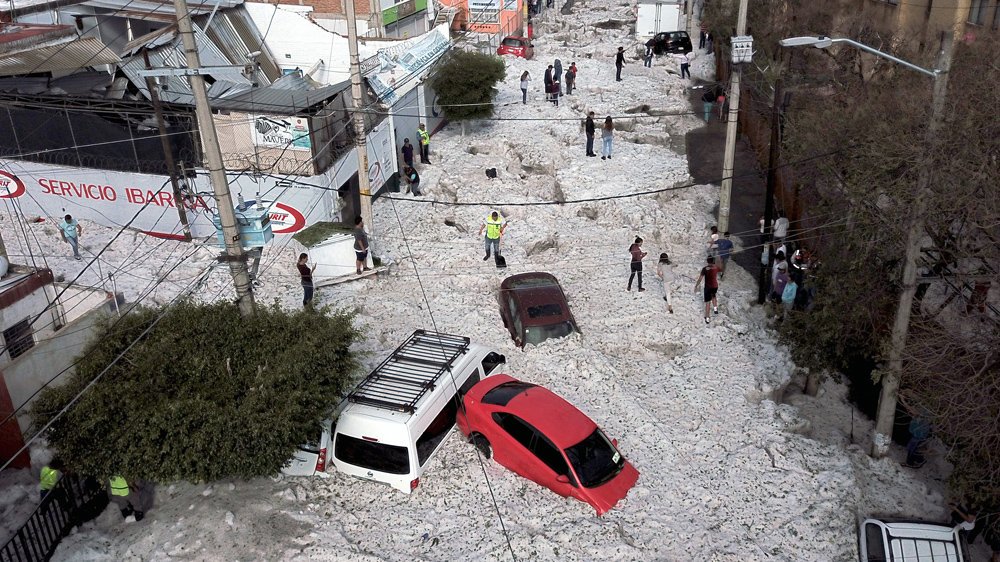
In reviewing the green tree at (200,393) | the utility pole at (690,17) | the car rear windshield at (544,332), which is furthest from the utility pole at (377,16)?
the green tree at (200,393)

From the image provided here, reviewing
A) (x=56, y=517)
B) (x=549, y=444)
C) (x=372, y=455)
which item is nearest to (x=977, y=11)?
(x=549, y=444)

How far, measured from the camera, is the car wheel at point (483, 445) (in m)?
11.8

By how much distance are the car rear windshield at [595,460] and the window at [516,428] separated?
24.8 inches

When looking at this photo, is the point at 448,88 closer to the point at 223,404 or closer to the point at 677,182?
the point at 677,182

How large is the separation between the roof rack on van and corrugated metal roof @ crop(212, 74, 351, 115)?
342 inches

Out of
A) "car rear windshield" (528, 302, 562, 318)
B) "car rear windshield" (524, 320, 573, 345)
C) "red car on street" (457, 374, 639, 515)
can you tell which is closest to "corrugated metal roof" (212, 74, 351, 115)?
"car rear windshield" (528, 302, 562, 318)

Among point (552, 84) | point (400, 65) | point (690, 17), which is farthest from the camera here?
point (690, 17)

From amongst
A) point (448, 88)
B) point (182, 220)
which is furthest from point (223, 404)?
point (448, 88)

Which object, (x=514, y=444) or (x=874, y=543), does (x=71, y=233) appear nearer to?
(x=514, y=444)

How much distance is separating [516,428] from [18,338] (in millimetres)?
8289

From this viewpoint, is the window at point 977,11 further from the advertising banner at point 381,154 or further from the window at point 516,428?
the window at point 516,428

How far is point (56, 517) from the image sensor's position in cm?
1039

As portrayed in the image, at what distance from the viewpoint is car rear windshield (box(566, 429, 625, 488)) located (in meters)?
10.9

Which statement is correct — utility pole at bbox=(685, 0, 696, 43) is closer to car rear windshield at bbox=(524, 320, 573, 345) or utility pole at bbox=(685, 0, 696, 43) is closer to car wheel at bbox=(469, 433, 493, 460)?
car rear windshield at bbox=(524, 320, 573, 345)
